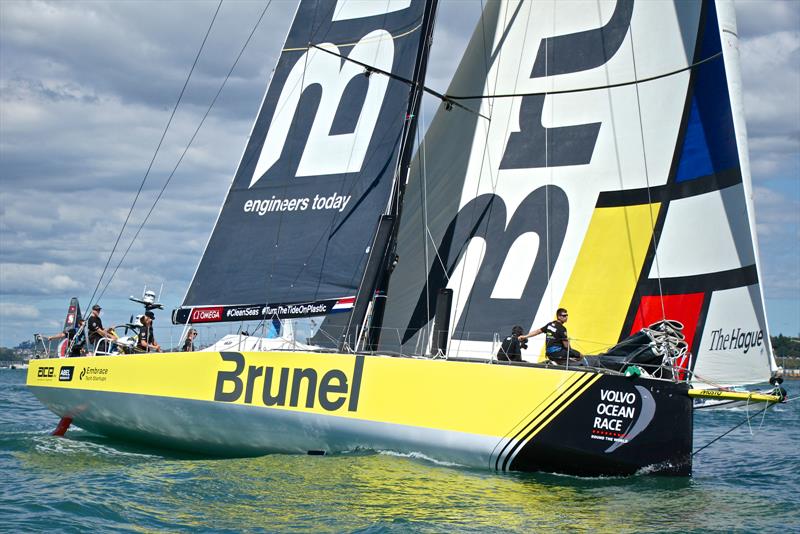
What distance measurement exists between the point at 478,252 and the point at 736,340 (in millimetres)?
3486

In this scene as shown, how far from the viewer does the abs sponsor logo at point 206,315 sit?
38.1 feet

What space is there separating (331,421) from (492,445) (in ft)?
5.49

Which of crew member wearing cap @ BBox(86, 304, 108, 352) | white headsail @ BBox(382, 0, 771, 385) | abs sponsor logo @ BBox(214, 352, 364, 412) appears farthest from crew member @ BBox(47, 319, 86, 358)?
white headsail @ BBox(382, 0, 771, 385)

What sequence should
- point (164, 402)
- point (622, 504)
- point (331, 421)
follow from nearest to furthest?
1. point (622, 504)
2. point (331, 421)
3. point (164, 402)

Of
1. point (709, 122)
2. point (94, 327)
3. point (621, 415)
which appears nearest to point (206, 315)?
point (94, 327)

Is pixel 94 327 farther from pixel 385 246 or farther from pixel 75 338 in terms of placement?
pixel 385 246

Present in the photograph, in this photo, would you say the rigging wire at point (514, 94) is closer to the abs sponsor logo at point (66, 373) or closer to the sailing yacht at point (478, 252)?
the sailing yacht at point (478, 252)

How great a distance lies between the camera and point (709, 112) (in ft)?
35.4

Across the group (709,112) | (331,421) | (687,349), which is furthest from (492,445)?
(709,112)

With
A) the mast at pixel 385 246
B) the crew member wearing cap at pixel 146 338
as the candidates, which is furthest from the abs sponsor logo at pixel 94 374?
the mast at pixel 385 246

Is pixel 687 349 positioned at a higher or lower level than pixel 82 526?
higher

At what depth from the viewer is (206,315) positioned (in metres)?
11.7

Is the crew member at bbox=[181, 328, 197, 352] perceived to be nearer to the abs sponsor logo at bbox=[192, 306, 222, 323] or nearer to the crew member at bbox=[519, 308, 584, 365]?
the abs sponsor logo at bbox=[192, 306, 222, 323]

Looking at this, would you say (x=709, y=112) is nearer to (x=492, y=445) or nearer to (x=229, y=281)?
(x=492, y=445)
